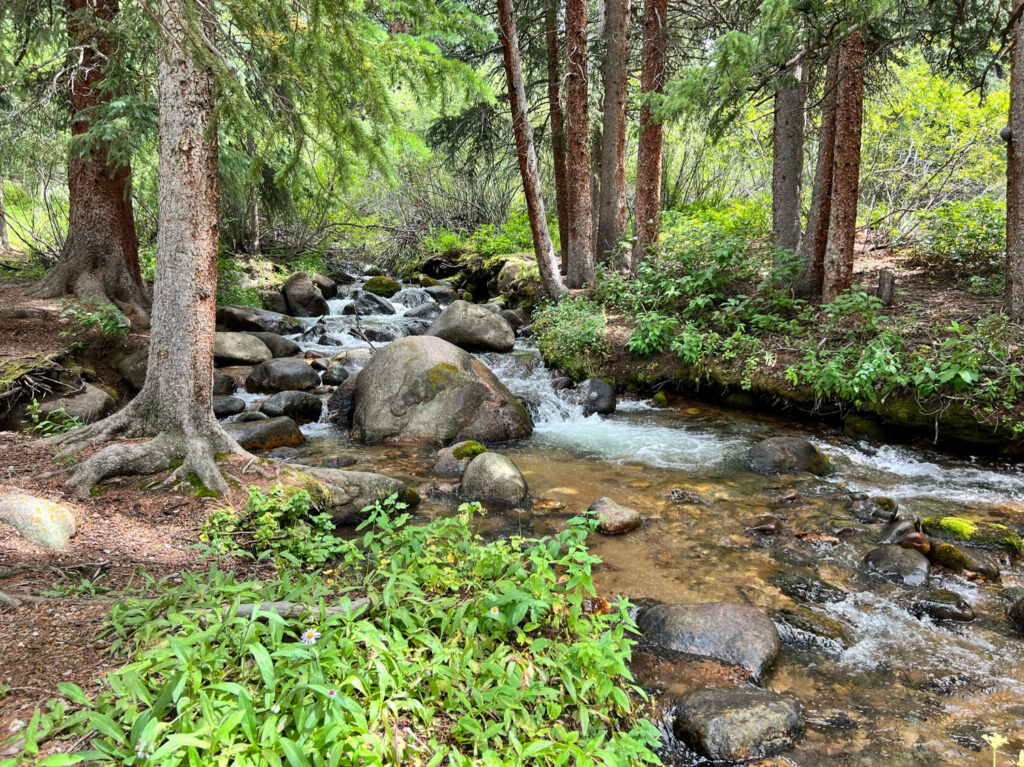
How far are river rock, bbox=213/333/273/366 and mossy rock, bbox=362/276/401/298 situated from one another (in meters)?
6.66

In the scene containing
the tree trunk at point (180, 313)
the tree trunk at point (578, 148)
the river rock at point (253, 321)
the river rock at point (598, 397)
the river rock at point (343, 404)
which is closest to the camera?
the tree trunk at point (180, 313)

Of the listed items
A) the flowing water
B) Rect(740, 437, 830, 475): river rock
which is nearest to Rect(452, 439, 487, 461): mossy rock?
the flowing water

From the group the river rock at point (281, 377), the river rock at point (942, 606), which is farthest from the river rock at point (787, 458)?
the river rock at point (281, 377)

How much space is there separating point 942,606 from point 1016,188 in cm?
540

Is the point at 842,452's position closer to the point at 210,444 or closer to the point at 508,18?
the point at 210,444

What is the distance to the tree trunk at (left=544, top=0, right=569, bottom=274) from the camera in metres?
13.4

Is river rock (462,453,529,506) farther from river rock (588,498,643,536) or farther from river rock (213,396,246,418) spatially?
river rock (213,396,246,418)

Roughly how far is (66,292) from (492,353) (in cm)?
723

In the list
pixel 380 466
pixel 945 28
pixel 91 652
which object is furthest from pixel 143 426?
pixel 945 28

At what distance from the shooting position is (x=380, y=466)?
739 cm

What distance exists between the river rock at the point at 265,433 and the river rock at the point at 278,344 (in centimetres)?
380

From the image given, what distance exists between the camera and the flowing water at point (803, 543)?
10.9 feet

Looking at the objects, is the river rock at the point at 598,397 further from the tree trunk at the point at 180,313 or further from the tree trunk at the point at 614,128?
the tree trunk at the point at 180,313

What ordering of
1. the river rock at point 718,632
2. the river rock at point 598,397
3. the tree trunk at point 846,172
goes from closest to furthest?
the river rock at point 718,632, the tree trunk at point 846,172, the river rock at point 598,397
